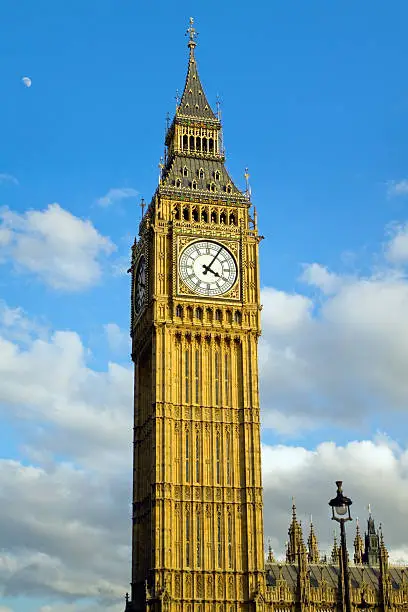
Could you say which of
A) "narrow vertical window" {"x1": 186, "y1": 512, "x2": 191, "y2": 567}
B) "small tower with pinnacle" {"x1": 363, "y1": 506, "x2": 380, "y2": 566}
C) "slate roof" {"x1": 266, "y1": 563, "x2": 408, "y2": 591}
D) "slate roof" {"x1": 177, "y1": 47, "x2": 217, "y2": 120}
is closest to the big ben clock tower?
"narrow vertical window" {"x1": 186, "y1": 512, "x2": 191, "y2": 567}

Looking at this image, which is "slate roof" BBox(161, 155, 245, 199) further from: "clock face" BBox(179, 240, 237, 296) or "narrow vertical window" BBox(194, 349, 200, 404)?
"narrow vertical window" BBox(194, 349, 200, 404)

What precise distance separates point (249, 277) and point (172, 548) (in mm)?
20888

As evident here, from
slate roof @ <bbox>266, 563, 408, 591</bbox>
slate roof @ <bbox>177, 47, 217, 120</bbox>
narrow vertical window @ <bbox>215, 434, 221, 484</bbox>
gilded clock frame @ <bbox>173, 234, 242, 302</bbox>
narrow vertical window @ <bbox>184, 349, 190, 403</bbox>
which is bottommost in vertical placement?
slate roof @ <bbox>266, 563, 408, 591</bbox>

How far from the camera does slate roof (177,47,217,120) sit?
82.7m

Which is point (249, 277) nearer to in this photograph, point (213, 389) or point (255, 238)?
point (255, 238)

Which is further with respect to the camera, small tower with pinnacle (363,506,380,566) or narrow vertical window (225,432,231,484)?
small tower with pinnacle (363,506,380,566)

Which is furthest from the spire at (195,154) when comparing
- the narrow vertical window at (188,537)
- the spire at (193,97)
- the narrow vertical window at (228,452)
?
the narrow vertical window at (188,537)

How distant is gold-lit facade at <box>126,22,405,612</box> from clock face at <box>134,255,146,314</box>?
158mm

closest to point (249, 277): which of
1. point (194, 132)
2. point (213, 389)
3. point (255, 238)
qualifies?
point (255, 238)

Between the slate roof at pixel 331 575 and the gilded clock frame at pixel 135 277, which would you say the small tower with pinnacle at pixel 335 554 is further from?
the gilded clock frame at pixel 135 277

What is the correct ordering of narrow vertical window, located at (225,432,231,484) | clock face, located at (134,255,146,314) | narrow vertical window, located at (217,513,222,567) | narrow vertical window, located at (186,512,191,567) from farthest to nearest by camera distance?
1. clock face, located at (134,255,146,314)
2. narrow vertical window, located at (225,432,231,484)
3. narrow vertical window, located at (217,513,222,567)
4. narrow vertical window, located at (186,512,191,567)

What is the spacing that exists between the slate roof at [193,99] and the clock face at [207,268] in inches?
563

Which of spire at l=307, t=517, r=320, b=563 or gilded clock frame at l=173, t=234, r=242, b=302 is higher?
gilded clock frame at l=173, t=234, r=242, b=302

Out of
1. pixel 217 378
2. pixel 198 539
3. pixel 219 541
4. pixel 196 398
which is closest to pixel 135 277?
pixel 217 378
